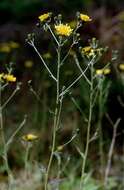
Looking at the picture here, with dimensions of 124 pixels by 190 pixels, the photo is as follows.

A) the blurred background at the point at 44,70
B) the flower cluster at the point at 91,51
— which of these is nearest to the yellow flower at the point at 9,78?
the flower cluster at the point at 91,51

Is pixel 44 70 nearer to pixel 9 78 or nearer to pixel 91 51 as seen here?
pixel 9 78

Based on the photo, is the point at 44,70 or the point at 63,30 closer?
the point at 63,30

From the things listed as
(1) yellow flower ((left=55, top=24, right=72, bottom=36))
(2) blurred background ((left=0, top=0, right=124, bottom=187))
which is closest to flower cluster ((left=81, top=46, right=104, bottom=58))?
(1) yellow flower ((left=55, top=24, right=72, bottom=36))

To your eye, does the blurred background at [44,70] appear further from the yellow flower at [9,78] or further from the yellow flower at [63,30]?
the yellow flower at [63,30]

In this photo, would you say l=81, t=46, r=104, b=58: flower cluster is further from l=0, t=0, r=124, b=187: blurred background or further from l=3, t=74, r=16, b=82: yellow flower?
l=0, t=0, r=124, b=187: blurred background

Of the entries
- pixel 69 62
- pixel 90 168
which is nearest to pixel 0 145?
pixel 90 168

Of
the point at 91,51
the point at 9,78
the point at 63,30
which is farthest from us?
the point at 9,78

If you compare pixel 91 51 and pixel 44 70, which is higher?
pixel 44 70

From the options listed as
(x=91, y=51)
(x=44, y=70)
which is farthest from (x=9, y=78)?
(x=44, y=70)
